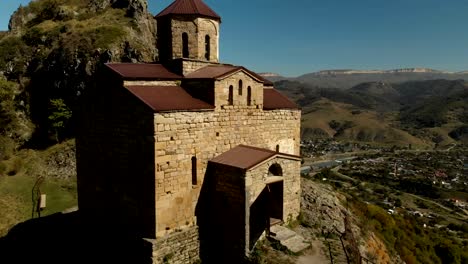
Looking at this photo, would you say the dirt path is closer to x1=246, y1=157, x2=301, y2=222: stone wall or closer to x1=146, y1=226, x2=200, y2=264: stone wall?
x1=246, y1=157, x2=301, y2=222: stone wall

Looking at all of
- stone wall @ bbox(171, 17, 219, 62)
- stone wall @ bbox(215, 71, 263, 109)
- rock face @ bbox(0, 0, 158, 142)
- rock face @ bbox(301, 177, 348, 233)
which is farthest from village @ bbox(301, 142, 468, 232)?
stone wall @ bbox(171, 17, 219, 62)

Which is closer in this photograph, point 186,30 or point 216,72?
point 216,72

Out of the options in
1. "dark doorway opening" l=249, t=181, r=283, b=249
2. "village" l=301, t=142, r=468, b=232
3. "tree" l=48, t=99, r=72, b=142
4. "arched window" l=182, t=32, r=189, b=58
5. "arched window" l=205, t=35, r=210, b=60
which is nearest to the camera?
"dark doorway opening" l=249, t=181, r=283, b=249

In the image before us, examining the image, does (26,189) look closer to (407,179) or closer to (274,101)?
(274,101)

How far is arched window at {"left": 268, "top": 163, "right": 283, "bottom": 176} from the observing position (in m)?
13.1

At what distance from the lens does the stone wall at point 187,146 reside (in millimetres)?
11648

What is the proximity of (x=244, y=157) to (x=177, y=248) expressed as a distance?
12.7ft

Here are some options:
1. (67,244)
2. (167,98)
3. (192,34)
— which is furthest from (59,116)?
(167,98)

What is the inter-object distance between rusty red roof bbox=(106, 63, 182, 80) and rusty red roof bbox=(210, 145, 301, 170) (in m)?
3.60

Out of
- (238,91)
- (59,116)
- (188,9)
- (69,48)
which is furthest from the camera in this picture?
(69,48)

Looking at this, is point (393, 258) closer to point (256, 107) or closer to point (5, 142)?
point (256, 107)

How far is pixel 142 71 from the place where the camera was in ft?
44.2

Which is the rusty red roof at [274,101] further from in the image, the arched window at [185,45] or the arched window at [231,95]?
the arched window at [185,45]

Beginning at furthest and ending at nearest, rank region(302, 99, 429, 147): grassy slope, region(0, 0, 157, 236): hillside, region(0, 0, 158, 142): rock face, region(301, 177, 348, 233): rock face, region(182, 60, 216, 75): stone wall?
region(302, 99, 429, 147): grassy slope, region(0, 0, 158, 142): rock face, region(0, 0, 157, 236): hillside, region(301, 177, 348, 233): rock face, region(182, 60, 216, 75): stone wall
